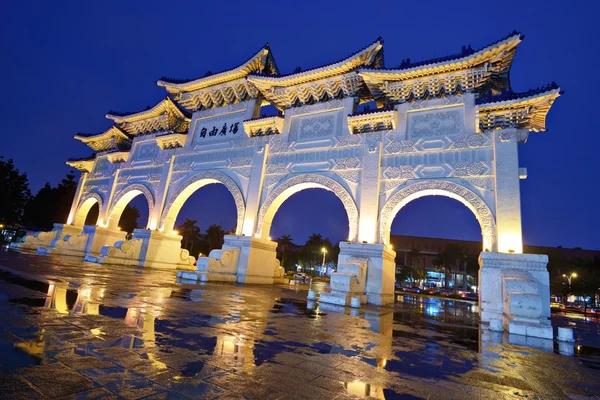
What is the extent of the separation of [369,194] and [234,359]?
935 cm

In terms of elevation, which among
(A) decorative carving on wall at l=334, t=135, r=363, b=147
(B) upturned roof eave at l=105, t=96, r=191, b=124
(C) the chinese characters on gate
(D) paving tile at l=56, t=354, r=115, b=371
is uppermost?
(B) upturned roof eave at l=105, t=96, r=191, b=124

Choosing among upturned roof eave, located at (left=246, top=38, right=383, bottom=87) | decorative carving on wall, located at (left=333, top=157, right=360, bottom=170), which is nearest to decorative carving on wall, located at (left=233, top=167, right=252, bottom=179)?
upturned roof eave, located at (left=246, top=38, right=383, bottom=87)

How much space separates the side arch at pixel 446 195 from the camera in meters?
9.41

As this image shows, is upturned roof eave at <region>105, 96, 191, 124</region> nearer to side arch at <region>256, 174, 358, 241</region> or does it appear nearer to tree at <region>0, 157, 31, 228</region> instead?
side arch at <region>256, 174, 358, 241</region>

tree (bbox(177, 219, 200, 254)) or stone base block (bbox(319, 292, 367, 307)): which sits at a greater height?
tree (bbox(177, 219, 200, 254))

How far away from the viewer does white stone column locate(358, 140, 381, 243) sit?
35.8 feet

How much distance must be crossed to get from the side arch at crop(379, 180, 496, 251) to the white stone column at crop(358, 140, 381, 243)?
31cm

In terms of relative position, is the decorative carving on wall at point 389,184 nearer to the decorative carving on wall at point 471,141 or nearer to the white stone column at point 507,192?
the decorative carving on wall at point 471,141

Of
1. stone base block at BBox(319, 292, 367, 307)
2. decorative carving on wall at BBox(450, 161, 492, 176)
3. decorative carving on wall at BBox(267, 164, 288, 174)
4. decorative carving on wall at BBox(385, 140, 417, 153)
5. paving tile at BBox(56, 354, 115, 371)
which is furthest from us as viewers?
decorative carving on wall at BBox(267, 164, 288, 174)

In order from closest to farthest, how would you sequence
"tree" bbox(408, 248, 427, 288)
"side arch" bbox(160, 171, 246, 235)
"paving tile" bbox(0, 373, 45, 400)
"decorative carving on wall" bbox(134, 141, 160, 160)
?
"paving tile" bbox(0, 373, 45, 400) → "side arch" bbox(160, 171, 246, 235) → "decorative carving on wall" bbox(134, 141, 160, 160) → "tree" bbox(408, 248, 427, 288)

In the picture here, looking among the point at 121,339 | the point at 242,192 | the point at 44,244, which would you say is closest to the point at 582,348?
the point at 121,339

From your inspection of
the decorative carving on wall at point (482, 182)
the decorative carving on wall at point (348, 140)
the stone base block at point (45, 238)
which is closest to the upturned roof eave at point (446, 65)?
the decorative carving on wall at point (348, 140)

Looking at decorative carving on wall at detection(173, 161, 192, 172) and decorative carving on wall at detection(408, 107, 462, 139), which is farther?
decorative carving on wall at detection(173, 161, 192, 172)

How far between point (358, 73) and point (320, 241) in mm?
49247
